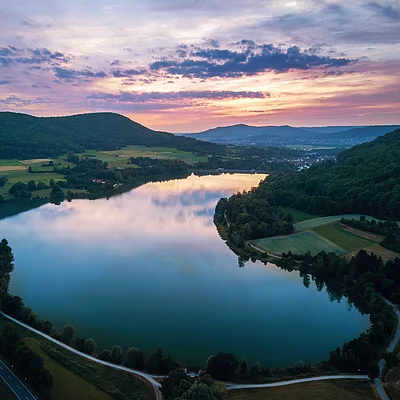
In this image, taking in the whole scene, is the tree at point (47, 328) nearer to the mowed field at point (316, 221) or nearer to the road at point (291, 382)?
the road at point (291, 382)

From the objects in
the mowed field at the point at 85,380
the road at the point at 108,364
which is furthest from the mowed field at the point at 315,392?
the mowed field at the point at 85,380

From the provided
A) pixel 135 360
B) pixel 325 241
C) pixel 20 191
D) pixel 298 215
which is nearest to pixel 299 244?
pixel 325 241

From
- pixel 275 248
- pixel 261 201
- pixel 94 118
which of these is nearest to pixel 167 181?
pixel 261 201

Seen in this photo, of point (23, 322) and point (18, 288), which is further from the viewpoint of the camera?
point (18, 288)

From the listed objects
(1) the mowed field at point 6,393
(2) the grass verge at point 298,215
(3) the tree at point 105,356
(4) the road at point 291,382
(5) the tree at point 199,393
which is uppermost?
(5) the tree at point 199,393

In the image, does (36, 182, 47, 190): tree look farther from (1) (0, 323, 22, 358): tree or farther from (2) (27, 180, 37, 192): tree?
(1) (0, 323, 22, 358): tree

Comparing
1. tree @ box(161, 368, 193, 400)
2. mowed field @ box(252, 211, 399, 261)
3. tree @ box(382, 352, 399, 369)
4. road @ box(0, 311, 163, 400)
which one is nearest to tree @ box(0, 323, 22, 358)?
road @ box(0, 311, 163, 400)

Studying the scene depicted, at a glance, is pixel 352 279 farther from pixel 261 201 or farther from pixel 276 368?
pixel 261 201
